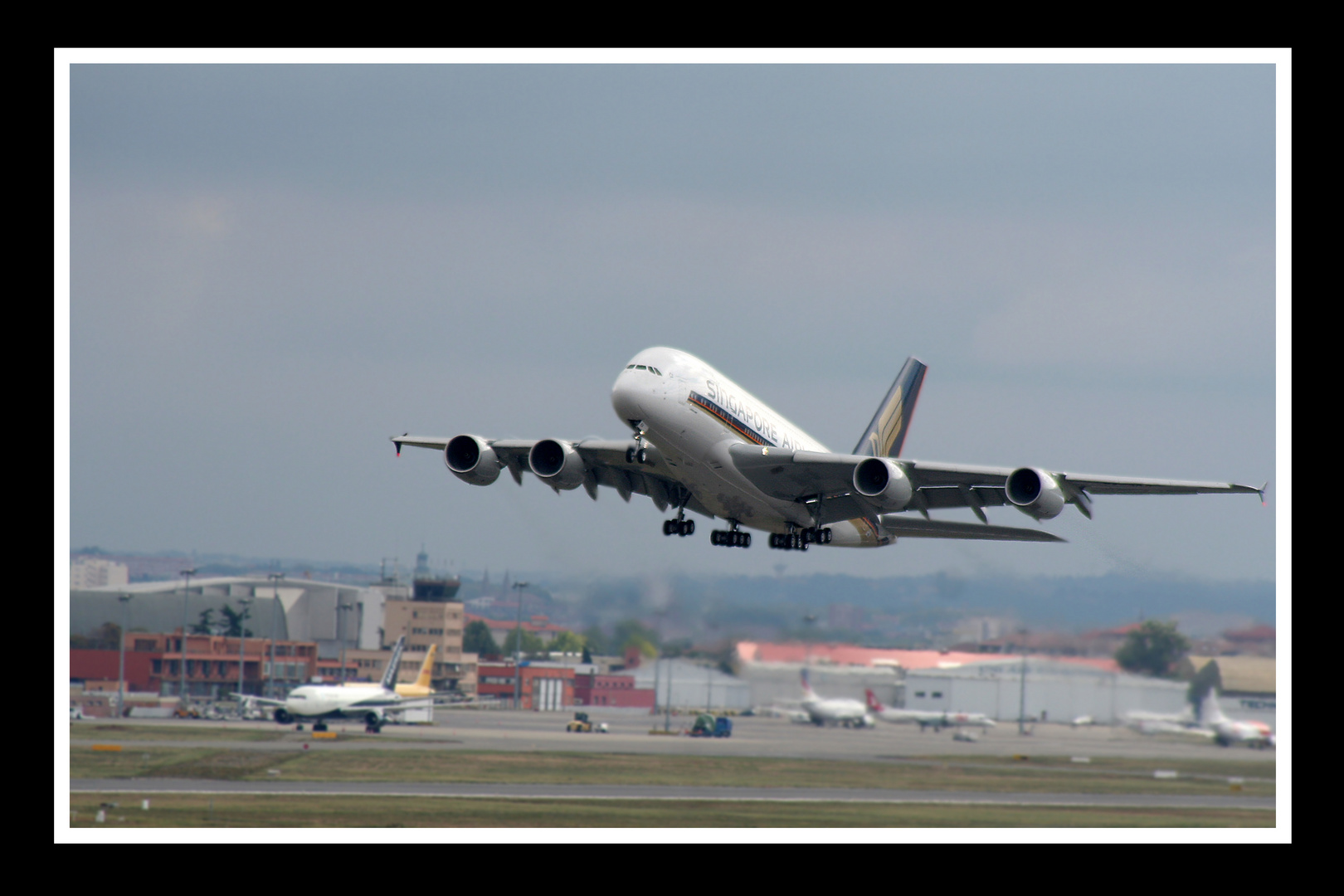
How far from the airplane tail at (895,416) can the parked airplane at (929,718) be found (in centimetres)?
1084

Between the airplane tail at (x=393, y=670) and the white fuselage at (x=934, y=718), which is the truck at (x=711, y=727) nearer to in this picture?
the white fuselage at (x=934, y=718)

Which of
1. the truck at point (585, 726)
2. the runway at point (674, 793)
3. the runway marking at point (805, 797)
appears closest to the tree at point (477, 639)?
the truck at point (585, 726)

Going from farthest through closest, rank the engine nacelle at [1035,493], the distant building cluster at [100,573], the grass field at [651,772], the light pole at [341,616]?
1. the distant building cluster at [100,573]
2. the light pole at [341,616]
3. the grass field at [651,772]
4. the engine nacelle at [1035,493]

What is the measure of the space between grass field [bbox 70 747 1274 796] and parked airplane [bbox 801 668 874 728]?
12.2ft

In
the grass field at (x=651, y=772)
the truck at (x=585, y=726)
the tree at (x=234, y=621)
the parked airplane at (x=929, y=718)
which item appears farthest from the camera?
the tree at (x=234, y=621)

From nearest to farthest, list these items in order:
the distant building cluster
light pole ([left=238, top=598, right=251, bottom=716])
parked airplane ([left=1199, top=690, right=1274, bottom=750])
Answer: parked airplane ([left=1199, top=690, right=1274, bottom=750]) < light pole ([left=238, top=598, right=251, bottom=716]) < the distant building cluster

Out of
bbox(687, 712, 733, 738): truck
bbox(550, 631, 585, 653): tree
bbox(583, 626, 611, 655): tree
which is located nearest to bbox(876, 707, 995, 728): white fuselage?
bbox(687, 712, 733, 738): truck

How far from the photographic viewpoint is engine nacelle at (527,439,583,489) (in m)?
36.6

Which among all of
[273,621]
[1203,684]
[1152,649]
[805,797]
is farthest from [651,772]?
[273,621]

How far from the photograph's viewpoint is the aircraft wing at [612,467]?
36.4 meters

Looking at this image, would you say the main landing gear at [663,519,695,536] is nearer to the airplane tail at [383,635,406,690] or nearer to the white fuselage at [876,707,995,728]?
the white fuselage at [876,707,995,728]

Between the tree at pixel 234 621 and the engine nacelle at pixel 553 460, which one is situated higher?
the engine nacelle at pixel 553 460

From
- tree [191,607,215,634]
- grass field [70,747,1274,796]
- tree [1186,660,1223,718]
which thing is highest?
tree [1186,660,1223,718]

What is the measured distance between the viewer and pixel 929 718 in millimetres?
55188
